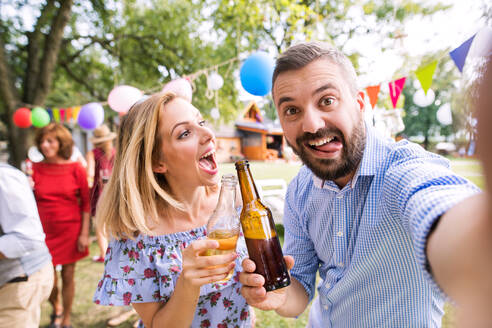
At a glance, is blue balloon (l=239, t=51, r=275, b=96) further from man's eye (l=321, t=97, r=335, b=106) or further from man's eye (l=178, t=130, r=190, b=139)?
man's eye (l=321, t=97, r=335, b=106)

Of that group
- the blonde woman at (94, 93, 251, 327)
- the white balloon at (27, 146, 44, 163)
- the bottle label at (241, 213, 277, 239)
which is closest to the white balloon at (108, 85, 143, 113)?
the white balloon at (27, 146, 44, 163)

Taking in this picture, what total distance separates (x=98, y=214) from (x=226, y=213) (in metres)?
0.87

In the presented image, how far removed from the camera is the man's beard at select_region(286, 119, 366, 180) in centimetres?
124

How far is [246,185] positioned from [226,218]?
0.62 feet

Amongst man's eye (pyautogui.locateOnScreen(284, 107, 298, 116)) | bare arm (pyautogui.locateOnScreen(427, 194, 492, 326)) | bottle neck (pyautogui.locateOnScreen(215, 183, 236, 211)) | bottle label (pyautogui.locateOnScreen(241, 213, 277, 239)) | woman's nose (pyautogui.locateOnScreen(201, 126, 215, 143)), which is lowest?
bottle label (pyautogui.locateOnScreen(241, 213, 277, 239))

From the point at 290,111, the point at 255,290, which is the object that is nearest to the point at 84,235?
the point at 255,290

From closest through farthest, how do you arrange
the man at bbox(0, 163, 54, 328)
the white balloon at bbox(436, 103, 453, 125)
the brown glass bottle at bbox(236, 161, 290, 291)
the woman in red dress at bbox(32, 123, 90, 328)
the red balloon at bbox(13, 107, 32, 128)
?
the white balloon at bbox(436, 103, 453, 125)
the brown glass bottle at bbox(236, 161, 290, 291)
the man at bbox(0, 163, 54, 328)
the woman in red dress at bbox(32, 123, 90, 328)
the red balloon at bbox(13, 107, 32, 128)

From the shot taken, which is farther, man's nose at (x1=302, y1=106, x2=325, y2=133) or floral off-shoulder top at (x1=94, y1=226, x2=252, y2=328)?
floral off-shoulder top at (x1=94, y1=226, x2=252, y2=328)

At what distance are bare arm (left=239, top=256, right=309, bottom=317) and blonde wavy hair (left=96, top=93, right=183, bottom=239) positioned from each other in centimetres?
65

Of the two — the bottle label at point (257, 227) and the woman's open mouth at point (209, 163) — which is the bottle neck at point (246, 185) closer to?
the bottle label at point (257, 227)

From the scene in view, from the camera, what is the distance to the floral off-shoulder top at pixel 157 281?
1390 mm

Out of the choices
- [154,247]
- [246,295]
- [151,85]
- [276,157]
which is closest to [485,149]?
[246,295]

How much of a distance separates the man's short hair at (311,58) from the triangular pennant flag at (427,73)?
62 centimetres

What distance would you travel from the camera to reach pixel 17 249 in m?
1.81
